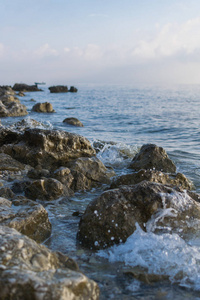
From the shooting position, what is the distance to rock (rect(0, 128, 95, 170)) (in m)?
7.27

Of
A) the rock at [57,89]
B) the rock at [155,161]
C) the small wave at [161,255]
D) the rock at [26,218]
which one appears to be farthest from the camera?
the rock at [57,89]

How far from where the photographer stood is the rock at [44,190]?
5.49 metres

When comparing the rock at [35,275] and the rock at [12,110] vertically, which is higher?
the rock at [12,110]

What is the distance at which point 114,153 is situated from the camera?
959 cm

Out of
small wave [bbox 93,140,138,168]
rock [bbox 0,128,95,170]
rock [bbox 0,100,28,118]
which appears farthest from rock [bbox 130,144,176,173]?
rock [bbox 0,100,28,118]

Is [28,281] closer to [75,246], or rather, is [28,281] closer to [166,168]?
[75,246]

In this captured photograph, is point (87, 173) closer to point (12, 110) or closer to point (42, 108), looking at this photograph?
point (12, 110)

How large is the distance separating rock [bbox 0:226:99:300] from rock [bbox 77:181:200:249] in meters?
1.04

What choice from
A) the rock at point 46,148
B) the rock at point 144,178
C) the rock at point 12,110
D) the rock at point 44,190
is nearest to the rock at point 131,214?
the rock at point 144,178

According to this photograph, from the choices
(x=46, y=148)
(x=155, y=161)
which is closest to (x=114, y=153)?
(x=155, y=161)

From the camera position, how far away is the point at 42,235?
413 cm

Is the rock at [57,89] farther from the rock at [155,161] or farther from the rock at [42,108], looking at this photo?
the rock at [155,161]

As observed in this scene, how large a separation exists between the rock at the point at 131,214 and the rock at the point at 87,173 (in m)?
2.10

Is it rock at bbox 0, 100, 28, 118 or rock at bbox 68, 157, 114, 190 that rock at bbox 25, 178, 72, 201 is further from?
rock at bbox 0, 100, 28, 118
